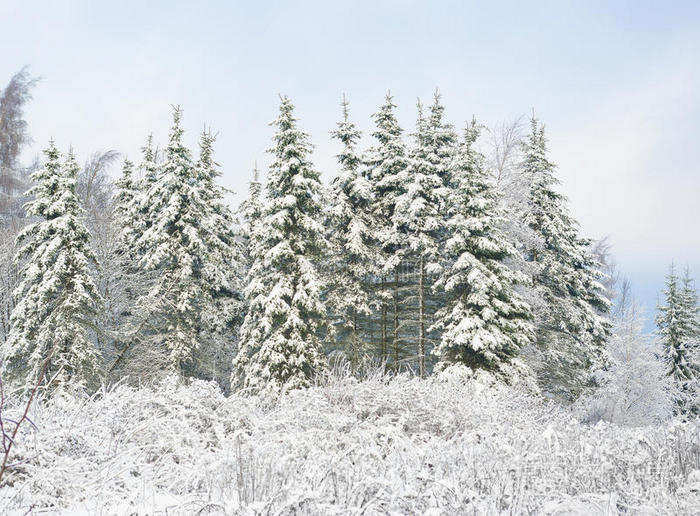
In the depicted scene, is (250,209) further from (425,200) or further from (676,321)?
(676,321)

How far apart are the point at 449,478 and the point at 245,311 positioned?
1923cm

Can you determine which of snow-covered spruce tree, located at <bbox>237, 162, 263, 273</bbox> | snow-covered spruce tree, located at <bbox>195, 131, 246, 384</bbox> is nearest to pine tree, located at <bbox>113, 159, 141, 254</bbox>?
snow-covered spruce tree, located at <bbox>195, 131, 246, 384</bbox>

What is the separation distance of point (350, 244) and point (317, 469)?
16.1m

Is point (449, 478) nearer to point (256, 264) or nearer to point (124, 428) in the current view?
point (124, 428)

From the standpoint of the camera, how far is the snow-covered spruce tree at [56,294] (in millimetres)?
15344

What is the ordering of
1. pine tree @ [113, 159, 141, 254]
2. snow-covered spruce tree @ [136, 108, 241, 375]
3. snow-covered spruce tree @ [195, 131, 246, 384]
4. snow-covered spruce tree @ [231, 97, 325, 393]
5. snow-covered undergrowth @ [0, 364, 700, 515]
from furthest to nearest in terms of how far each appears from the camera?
pine tree @ [113, 159, 141, 254]
snow-covered spruce tree @ [195, 131, 246, 384]
snow-covered spruce tree @ [136, 108, 241, 375]
snow-covered spruce tree @ [231, 97, 325, 393]
snow-covered undergrowth @ [0, 364, 700, 515]

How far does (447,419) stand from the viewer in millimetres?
6766

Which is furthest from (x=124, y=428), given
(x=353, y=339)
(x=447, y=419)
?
(x=353, y=339)

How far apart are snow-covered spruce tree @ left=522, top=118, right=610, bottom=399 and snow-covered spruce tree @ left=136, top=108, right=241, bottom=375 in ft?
43.8

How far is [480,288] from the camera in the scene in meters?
15.8

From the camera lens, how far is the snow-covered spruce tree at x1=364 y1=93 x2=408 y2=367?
66.7 feet

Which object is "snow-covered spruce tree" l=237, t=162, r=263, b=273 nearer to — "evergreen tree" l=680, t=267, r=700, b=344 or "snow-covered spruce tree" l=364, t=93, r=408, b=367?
"snow-covered spruce tree" l=364, t=93, r=408, b=367

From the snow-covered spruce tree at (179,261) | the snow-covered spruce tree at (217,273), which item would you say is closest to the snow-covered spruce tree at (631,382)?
the snow-covered spruce tree at (217,273)

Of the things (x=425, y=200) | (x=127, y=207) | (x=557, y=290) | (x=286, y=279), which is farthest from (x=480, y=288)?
(x=127, y=207)
